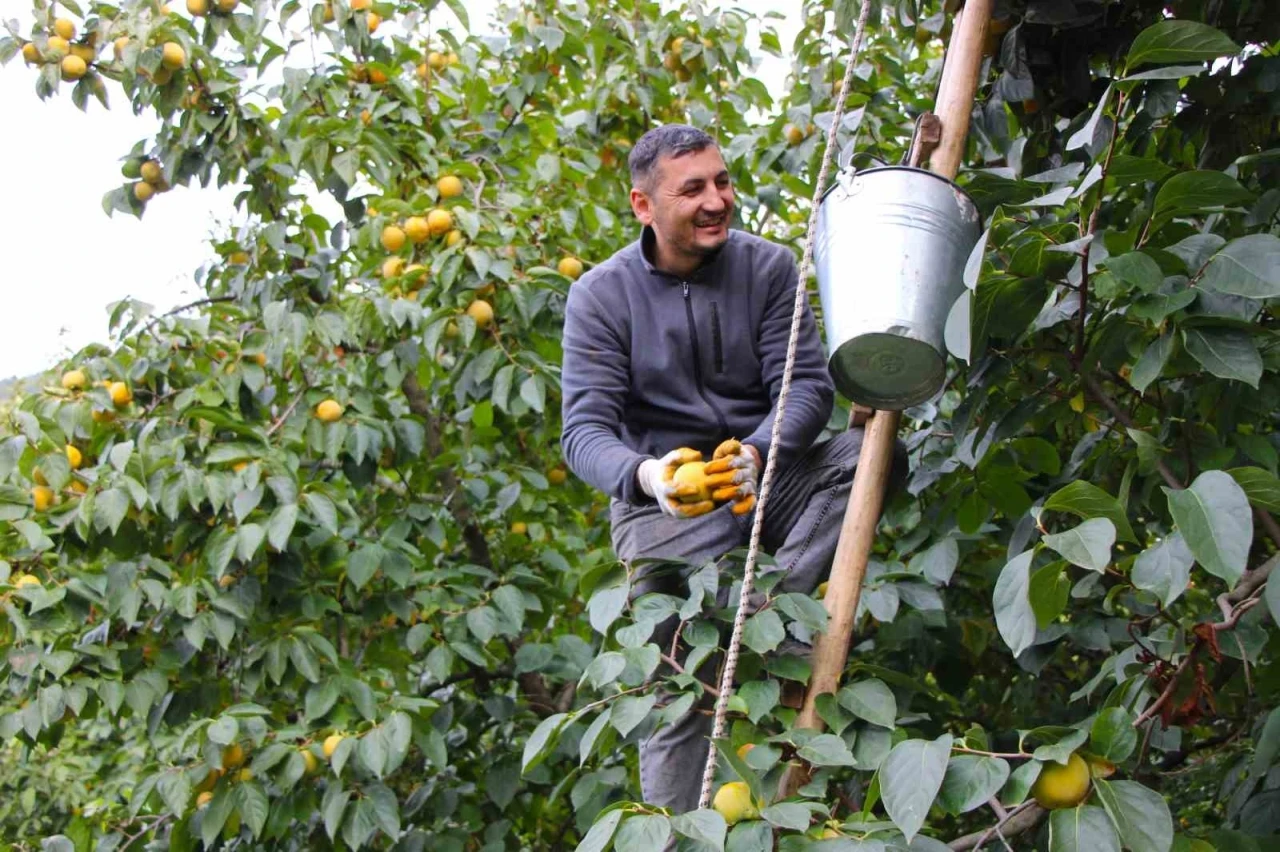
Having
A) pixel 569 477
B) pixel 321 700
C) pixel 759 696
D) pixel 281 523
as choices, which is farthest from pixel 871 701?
pixel 569 477

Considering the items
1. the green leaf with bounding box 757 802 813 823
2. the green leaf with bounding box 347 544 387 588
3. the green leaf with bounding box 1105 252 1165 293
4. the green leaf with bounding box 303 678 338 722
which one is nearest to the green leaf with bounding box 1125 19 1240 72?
the green leaf with bounding box 1105 252 1165 293

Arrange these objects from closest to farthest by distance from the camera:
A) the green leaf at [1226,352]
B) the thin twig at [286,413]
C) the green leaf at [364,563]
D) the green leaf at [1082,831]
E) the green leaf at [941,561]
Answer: the green leaf at [1082,831], the green leaf at [1226,352], the green leaf at [941,561], the green leaf at [364,563], the thin twig at [286,413]

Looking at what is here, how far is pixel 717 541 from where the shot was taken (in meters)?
2.47

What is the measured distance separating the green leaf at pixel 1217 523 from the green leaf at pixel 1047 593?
0.16 meters

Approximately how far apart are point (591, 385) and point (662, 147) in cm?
43

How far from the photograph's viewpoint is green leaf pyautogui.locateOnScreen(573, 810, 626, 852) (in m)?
1.72

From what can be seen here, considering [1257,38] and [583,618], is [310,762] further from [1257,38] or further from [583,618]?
[1257,38]

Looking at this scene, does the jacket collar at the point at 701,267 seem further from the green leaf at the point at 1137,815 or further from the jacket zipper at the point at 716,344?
the green leaf at the point at 1137,815

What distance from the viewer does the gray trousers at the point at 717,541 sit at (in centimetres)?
238

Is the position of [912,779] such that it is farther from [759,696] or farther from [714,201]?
[714,201]

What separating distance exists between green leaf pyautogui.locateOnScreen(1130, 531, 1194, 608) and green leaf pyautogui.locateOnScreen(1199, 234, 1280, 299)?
34 centimetres

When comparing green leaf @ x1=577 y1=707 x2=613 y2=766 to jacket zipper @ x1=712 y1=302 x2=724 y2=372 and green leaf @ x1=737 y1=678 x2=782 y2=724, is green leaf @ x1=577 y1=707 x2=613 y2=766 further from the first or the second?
jacket zipper @ x1=712 y1=302 x2=724 y2=372

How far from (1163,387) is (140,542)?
2.22 meters

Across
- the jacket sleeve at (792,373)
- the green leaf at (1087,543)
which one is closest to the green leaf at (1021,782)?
the green leaf at (1087,543)
